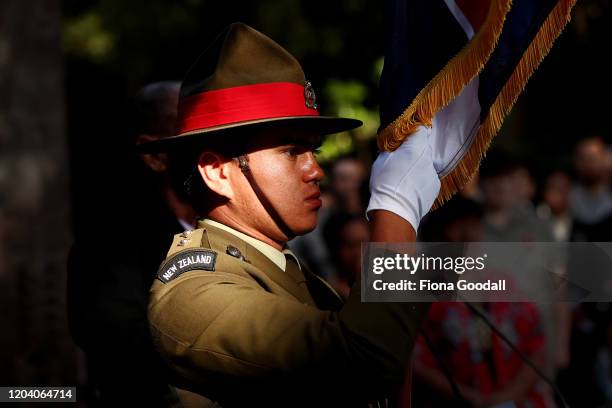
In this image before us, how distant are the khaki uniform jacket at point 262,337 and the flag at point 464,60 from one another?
1.49ft

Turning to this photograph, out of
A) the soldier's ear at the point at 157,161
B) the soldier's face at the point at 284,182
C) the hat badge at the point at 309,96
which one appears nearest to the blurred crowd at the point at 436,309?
the soldier's ear at the point at 157,161

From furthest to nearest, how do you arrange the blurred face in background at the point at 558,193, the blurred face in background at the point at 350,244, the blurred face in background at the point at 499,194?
the blurred face in background at the point at 558,193
the blurred face in background at the point at 499,194
the blurred face in background at the point at 350,244

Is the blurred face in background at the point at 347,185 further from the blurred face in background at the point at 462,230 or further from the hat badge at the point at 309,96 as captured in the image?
the hat badge at the point at 309,96

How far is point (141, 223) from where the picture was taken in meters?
3.69

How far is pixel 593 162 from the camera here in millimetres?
8969

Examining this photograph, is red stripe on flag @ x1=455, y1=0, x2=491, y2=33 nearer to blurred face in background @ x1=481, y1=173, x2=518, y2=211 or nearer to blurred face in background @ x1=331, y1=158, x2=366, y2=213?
blurred face in background @ x1=481, y1=173, x2=518, y2=211

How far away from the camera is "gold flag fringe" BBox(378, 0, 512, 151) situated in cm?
232

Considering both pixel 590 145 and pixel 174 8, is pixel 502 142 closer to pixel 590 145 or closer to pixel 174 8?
pixel 590 145

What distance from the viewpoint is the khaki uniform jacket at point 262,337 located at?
2076 millimetres

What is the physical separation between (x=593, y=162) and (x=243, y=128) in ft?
23.1

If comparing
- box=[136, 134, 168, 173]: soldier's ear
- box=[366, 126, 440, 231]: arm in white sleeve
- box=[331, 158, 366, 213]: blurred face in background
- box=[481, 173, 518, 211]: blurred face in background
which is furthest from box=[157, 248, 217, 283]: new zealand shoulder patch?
box=[331, 158, 366, 213]: blurred face in background

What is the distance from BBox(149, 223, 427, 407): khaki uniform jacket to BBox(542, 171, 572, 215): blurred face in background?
7.85 m

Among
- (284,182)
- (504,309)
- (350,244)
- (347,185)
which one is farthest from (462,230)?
(347,185)

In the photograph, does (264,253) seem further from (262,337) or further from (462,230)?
(462,230)
